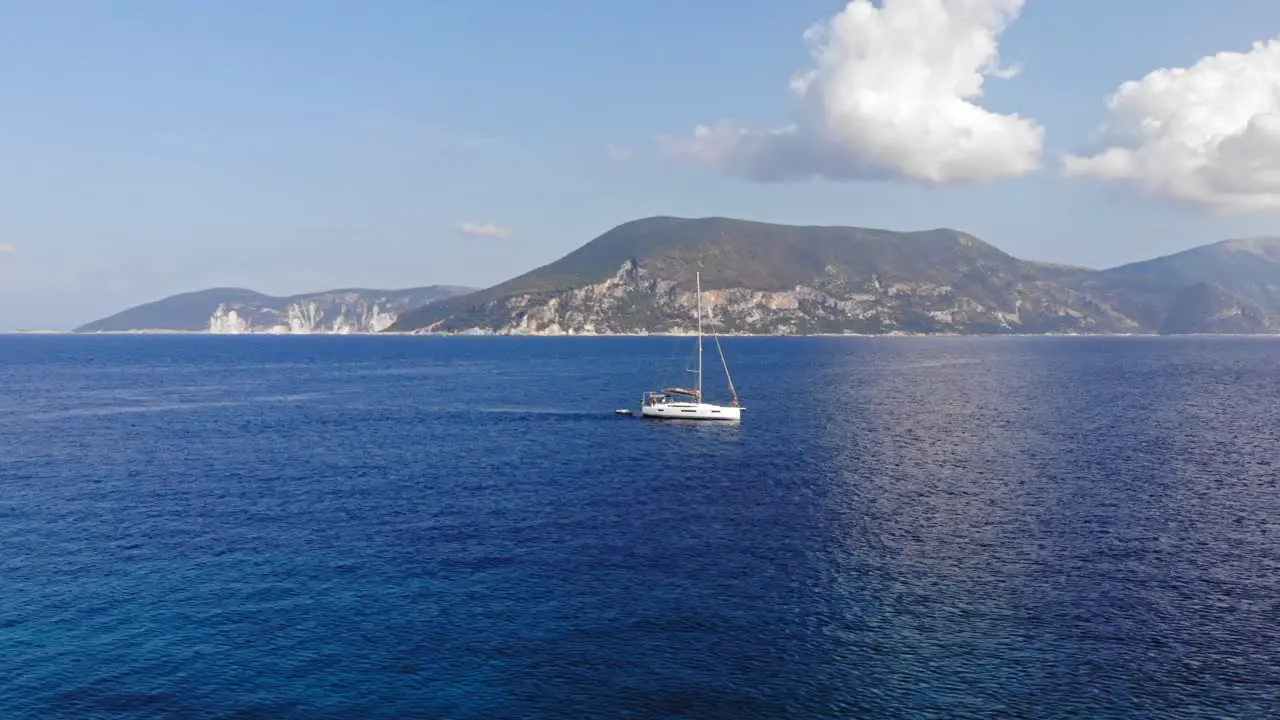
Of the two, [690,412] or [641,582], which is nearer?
[641,582]

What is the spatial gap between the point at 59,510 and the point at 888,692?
9206 centimetres

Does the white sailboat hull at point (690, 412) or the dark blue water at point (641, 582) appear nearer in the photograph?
the dark blue water at point (641, 582)

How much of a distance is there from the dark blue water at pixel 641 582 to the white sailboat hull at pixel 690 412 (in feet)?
123

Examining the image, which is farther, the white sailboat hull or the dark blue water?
the white sailboat hull

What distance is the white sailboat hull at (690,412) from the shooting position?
573 feet

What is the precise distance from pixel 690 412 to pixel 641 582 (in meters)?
104

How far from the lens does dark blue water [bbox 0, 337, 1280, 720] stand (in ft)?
175

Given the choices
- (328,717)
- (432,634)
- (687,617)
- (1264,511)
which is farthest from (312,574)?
(1264,511)

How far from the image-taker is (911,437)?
149m

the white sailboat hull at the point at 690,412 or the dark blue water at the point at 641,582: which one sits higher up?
the white sailboat hull at the point at 690,412

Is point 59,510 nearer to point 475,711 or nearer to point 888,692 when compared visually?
point 475,711

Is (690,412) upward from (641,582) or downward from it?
upward

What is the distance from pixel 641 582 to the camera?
7269cm

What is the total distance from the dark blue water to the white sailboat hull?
123ft
